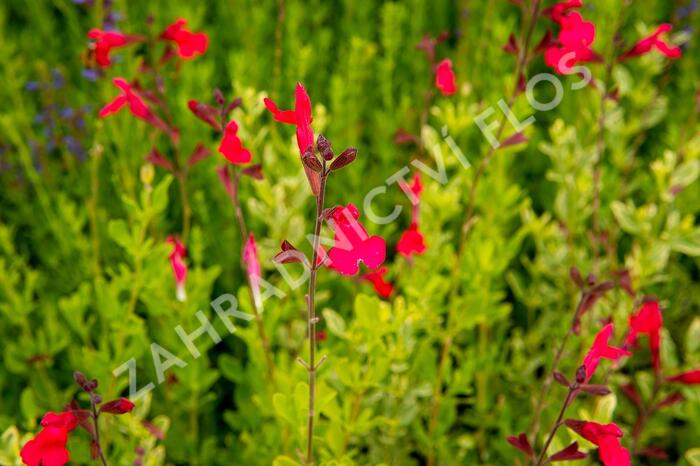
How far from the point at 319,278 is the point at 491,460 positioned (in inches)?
31.3

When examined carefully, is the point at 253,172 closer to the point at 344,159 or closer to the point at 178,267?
the point at 178,267

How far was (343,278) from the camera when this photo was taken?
7.12 ft

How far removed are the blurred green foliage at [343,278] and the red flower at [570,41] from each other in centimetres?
39

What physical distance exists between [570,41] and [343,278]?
1016mm

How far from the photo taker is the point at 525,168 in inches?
108

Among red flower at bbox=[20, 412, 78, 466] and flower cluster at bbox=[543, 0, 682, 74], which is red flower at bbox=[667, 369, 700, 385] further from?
red flower at bbox=[20, 412, 78, 466]

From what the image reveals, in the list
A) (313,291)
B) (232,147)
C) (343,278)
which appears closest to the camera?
(313,291)

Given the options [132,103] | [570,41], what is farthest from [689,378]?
[132,103]

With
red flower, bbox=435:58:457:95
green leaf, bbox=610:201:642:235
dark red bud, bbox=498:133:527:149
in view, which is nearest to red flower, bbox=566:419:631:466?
dark red bud, bbox=498:133:527:149

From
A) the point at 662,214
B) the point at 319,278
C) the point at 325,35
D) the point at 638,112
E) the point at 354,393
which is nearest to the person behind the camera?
the point at 354,393

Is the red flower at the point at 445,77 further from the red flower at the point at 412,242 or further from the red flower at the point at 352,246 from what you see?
the red flower at the point at 352,246

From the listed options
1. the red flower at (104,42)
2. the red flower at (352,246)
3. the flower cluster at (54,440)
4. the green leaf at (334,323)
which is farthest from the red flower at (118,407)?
the red flower at (104,42)

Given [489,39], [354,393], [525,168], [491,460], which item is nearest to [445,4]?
[489,39]

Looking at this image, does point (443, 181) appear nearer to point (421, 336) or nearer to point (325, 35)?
point (421, 336)
